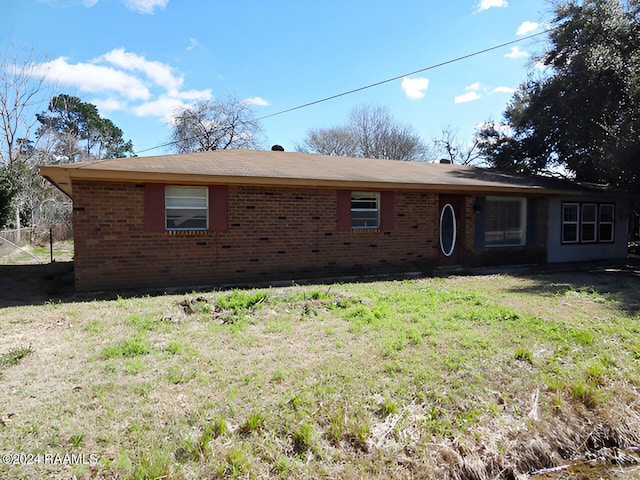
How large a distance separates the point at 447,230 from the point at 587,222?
18.8 ft

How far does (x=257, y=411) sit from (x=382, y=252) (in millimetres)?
7410

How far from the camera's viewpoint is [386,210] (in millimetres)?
10125

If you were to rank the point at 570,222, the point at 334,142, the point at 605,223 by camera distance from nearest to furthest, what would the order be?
the point at 570,222
the point at 605,223
the point at 334,142

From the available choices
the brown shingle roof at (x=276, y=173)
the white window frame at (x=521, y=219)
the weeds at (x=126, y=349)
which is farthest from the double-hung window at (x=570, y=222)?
the weeds at (x=126, y=349)

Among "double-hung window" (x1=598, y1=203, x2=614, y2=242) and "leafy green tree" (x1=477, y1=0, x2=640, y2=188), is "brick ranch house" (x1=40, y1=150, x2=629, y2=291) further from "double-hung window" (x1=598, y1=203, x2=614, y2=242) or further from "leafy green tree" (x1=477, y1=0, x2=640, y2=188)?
"leafy green tree" (x1=477, y1=0, x2=640, y2=188)

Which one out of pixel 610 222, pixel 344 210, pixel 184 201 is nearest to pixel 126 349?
pixel 184 201

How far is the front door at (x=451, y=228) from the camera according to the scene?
10836mm

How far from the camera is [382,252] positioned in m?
10.2

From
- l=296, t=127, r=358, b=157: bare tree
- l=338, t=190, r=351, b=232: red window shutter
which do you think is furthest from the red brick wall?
l=296, t=127, r=358, b=157: bare tree

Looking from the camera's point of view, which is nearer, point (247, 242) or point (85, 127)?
point (247, 242)

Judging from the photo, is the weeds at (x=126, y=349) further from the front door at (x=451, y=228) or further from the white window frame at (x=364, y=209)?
the front door at (x=451, y=228)

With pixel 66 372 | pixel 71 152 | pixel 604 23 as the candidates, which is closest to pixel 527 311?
pixel 66 372

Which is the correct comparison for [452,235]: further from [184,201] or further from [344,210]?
[184,201]

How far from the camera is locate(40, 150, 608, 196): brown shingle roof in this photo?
746cm
